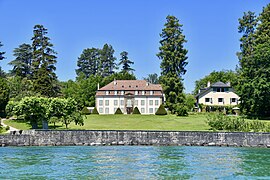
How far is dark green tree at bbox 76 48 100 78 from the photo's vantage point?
120 meters


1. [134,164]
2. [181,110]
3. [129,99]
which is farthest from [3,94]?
[134,164]

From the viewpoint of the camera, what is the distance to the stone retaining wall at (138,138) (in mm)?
42281

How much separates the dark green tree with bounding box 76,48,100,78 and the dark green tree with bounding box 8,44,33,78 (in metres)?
27.3

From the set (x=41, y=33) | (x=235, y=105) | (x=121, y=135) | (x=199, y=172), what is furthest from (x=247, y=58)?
(x=199, y=172)

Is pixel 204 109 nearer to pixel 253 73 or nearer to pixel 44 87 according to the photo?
pixel 253 73

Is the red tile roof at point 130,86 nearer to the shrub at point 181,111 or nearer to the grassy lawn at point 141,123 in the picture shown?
the grassy lawn at point 141,123

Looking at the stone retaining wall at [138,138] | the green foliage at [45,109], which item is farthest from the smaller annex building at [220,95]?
the stone retaining wall at [138,138]

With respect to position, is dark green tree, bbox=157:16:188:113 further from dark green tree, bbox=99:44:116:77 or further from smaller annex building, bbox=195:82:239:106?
dark green tree, bbox=99:44:116:77

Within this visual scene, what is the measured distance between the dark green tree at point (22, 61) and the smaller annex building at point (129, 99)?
58.1 ft

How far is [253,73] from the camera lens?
209ft

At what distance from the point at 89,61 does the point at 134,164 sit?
94.6 metres

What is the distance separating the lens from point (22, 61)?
9319 centimetres

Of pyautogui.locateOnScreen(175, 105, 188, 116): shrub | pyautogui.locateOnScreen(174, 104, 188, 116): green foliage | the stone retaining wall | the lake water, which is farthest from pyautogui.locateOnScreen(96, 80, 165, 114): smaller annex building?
the lake water

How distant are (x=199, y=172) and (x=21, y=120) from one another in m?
42.4
